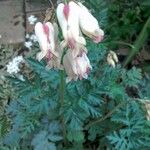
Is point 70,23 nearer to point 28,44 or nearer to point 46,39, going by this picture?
point 46,39

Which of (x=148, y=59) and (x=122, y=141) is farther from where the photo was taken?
(x=148, y=59)

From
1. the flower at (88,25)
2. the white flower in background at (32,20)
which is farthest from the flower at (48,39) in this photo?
the white flower in background at (32,20)

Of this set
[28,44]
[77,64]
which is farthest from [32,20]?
[77,64]

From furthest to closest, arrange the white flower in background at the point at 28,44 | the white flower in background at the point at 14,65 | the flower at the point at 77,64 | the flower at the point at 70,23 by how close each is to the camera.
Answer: the white flower in background at the point at 28,44
the white flower in background at the point at 14,65
the flower at the point at 77,64
the flower at the point at 70,23

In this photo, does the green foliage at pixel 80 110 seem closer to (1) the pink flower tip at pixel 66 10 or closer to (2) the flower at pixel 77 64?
(2) the flower at pixel 77 64

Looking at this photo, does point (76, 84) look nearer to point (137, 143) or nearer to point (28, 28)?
point (137, 143)

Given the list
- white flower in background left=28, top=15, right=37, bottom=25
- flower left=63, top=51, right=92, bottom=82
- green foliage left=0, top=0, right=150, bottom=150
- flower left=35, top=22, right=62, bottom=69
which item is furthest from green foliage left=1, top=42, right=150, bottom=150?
white flower in background left=28, top=15, right=37, bottom=25

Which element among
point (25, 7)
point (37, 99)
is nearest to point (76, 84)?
point (37, 99)
